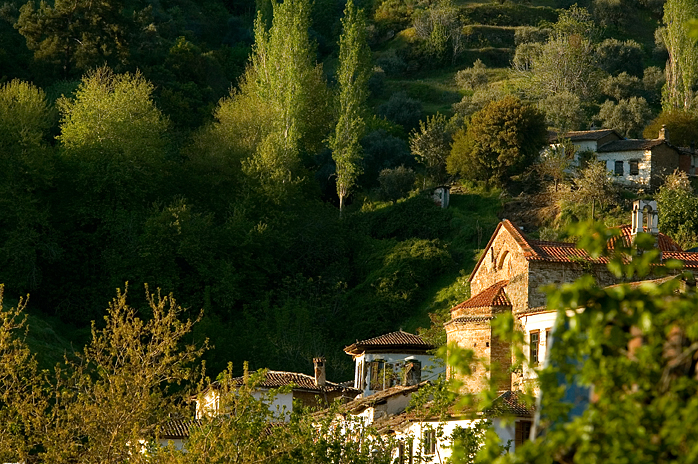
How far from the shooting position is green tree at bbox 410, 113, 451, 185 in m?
66.9

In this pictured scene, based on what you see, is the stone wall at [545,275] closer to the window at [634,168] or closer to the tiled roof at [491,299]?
the tiled roof at [491,299]

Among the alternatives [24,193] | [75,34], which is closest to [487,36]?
[75,34]

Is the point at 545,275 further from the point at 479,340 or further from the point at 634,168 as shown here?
the point at 634,168

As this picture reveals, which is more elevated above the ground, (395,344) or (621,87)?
(621,87)

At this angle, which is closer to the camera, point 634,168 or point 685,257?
point 685,257

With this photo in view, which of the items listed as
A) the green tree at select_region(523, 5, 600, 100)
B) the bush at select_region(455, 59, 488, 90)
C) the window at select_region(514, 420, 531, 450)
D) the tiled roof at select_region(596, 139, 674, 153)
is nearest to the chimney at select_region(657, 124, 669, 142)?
the tiled roof at select_region(596, 139, 674, 153)

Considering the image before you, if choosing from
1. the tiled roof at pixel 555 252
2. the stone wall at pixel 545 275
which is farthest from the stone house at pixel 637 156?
the stone wall at pixel 545 275

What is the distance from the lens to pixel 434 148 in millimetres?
67062

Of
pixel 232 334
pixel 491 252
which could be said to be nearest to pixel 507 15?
pixel 232 334

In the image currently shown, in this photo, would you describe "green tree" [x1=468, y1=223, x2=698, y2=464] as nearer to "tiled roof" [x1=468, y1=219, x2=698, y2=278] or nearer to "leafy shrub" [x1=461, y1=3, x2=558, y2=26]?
"tiled roof" [x1=468, y1=219, x2=698, y2=278]

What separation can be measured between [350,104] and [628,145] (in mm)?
15186

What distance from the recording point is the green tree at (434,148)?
66938 millimetres

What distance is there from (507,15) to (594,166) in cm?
4096

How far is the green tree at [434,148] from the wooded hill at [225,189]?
0.26 meters
